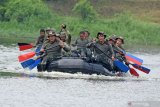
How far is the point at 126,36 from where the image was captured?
50344 millimetres

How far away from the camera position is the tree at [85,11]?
55.2 meters

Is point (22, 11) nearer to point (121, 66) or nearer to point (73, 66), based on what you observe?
point (121, 66)

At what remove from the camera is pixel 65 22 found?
53750 mm

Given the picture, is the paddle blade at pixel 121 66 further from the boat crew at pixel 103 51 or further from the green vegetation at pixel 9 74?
the green vegetation at pixel 9 74

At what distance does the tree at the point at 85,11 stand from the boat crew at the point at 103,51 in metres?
30.2

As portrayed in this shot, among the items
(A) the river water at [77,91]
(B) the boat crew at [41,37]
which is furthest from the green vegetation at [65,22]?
(A) the river water at [77,91]

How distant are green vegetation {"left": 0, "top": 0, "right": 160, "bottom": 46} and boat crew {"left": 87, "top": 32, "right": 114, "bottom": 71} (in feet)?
76.6

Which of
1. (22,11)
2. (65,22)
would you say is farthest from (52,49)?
(22,11)

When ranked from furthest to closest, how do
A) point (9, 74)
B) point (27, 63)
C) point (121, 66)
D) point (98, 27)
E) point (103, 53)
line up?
point (98, 27)
point (27, 63)
point (121, 66)
point (103, 53)
point (9, 74)

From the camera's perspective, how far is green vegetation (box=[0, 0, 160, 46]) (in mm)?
50344

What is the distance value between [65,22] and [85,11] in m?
2.68

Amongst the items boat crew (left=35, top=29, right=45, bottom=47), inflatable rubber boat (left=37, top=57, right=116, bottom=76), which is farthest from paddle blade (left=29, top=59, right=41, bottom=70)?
boat crew (left=35, top=29, right=45, bottom=47)

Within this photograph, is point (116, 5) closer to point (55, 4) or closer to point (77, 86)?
point (55, 4)

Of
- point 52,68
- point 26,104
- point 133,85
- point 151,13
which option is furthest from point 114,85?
point 151,13
